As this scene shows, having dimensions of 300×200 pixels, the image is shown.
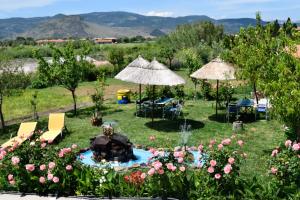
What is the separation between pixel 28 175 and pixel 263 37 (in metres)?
11.4

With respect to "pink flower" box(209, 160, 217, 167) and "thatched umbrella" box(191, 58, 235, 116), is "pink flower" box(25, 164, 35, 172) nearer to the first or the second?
"pink flower" box(209, 160, 217, 167)

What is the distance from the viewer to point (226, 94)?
2047 centimetres

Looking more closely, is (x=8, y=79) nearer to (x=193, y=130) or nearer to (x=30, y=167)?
(x=193, y=130)

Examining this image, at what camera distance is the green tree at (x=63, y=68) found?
65.3 feet

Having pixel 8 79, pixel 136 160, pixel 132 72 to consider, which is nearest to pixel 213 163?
pixel 136 160

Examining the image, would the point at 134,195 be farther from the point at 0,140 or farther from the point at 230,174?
the point at 0,140

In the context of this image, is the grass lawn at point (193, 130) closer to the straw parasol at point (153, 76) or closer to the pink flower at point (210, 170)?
the straw parasol at point (153, 76)

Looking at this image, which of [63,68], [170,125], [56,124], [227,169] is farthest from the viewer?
[63,68]

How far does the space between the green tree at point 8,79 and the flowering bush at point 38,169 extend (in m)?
9.08

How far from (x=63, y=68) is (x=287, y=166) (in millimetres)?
14169

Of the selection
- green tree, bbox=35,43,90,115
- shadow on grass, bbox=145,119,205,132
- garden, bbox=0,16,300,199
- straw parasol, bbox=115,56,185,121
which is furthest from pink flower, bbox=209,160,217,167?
green tree, bbox=35,43,90,115

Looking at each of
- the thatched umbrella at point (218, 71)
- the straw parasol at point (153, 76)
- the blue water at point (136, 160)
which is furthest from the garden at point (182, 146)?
the straw parasol at point (153, 76)

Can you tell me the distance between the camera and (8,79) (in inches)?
705

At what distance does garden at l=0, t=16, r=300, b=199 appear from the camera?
26.7 feet
